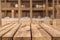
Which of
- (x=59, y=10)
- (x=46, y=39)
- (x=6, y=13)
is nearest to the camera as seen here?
(x=46, y=39)

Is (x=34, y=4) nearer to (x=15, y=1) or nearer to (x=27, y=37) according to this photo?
(x=15, y=1)

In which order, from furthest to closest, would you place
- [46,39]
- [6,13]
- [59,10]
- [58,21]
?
[6,13], [59,10], [58,21], [46,39]

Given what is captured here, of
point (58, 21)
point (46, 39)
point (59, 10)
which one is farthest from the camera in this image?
point (59, 10)

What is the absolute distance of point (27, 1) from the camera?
27.6 feet

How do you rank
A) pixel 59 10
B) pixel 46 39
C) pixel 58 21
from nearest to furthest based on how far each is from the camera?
pixel 46 39
pixel 58 21
pixel 59 10

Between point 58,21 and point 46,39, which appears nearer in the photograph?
point 46,39

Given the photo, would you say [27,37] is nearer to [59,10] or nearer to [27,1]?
[59,10]

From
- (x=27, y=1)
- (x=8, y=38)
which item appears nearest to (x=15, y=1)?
(x=27, y=1)

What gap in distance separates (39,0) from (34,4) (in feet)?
1.10

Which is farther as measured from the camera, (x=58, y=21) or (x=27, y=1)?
(x=27, y=1)

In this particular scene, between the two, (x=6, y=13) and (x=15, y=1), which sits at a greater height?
(x=15, y=1)

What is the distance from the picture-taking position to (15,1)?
828cm

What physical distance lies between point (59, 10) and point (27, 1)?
320 centimetres

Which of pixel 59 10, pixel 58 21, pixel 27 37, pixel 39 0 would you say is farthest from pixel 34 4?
pixel 27 37
